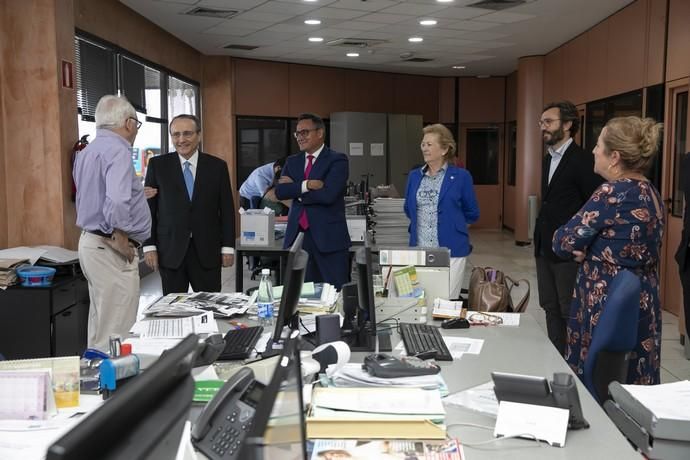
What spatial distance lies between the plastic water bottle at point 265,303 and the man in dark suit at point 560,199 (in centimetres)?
197

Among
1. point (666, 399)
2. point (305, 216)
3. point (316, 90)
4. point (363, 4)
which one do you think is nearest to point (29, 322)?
point (305, 216)

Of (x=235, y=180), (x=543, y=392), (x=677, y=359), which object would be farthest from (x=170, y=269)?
(x=235, y=180)

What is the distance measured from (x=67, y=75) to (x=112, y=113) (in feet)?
6.12

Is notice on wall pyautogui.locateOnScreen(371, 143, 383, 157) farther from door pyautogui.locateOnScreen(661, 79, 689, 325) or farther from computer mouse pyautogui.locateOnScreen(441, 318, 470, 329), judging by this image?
computer mouse pyautogui.locateOnScreen(441, 318, 470, 329)

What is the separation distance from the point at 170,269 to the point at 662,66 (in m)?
5.38

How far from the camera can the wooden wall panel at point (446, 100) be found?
48.1 feet

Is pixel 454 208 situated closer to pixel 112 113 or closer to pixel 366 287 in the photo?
pixel 366 287

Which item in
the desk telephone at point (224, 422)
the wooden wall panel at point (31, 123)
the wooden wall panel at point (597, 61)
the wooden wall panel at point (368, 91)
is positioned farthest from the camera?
the wooden wall panel at point (368, 91)

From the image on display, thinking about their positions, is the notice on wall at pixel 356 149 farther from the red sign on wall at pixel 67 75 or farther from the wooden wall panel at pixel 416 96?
the red sign on wall at pixel 67 75

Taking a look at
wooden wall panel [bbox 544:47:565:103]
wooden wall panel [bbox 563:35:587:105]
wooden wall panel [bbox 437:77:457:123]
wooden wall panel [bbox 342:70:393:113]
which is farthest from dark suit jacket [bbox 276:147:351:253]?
wooden wall panel [bbox 437:77:457:123]

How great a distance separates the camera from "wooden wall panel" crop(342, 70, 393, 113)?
1326 cm

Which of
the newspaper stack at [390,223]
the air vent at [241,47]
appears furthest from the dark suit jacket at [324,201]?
the air vent at [241,47]

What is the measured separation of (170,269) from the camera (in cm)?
430

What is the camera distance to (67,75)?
552 cm
